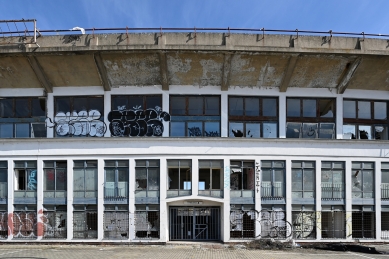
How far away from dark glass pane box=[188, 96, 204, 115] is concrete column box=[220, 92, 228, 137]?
4.50 ft

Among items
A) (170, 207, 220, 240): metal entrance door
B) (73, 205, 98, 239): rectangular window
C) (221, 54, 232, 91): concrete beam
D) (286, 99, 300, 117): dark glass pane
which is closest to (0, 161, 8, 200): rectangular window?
(73, 205, 98, 239): rectangular window

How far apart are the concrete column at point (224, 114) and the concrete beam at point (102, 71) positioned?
25.0ft

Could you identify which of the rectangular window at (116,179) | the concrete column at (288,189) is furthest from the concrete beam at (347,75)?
the rectangular window at (116,179)

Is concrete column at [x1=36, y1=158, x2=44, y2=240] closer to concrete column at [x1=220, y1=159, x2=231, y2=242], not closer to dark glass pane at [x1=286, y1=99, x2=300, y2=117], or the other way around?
concrete column at [x1=220, y1=159, x2=231, y2=242]

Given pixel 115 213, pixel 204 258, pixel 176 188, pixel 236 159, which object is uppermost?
pixel 236 159

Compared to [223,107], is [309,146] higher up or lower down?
lower down

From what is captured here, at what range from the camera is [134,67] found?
2142 centimetres

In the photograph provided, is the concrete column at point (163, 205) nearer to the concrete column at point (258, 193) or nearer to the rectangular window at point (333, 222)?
the concrete column at point (258, 193)

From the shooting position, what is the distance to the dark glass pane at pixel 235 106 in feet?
73.1

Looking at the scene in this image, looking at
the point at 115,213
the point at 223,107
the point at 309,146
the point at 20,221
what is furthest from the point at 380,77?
the point at 20,221

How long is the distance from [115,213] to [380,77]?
19.9 meters

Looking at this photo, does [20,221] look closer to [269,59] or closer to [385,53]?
[269,59]

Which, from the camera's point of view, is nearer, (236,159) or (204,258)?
(204,258)

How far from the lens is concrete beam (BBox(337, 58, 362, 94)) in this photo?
70.0 feet
